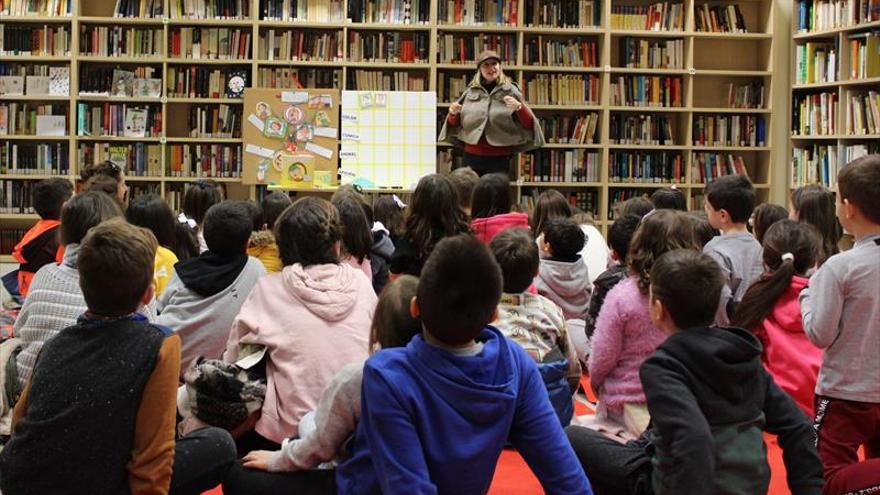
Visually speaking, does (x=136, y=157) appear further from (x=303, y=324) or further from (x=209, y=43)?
(x=303, y=324)

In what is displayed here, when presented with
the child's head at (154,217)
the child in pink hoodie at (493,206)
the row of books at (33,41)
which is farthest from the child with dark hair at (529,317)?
the row of books at (33,41)

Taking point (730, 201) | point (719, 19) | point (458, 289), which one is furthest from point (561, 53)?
point (458, 289)

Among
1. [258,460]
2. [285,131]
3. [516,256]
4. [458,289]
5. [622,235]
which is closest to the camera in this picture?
[458,289]

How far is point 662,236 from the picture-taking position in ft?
10.4

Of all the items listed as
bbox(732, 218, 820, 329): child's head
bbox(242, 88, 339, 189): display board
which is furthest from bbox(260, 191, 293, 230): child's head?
bbox(242, 88, 339, 189): display board

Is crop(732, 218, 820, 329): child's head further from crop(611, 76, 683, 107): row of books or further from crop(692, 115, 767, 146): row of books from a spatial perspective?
crop(692, 115, 767, 146): row of books

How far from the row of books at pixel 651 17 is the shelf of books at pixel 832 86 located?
992 millimetres

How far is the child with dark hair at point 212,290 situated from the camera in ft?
10.5

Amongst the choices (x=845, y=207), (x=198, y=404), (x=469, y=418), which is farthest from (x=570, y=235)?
(x=469, y=418)

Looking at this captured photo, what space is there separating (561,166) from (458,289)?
6946mm

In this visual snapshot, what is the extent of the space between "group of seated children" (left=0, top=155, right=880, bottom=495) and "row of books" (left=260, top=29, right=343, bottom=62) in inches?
172

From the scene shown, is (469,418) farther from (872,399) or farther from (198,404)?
(872,399)

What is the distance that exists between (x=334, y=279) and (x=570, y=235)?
5.11ft

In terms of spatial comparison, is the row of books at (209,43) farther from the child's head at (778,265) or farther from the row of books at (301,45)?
the child's head at (778,265)
